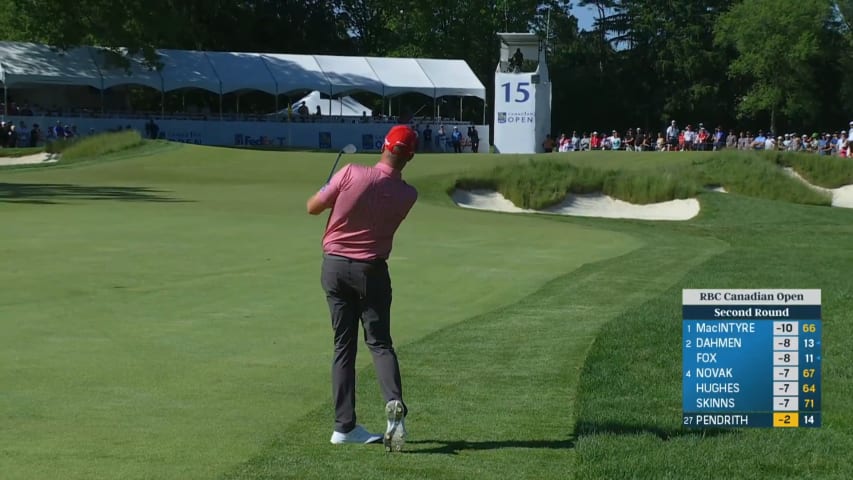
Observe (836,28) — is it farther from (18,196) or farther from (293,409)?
(293,409)

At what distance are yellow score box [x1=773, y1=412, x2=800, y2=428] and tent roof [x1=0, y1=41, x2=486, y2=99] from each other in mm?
54730

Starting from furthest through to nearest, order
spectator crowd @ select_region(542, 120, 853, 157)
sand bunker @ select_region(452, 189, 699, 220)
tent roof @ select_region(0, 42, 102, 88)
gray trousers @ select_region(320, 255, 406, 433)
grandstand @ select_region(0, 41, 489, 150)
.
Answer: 1. grandstand @ select_region(0, 41, 489, 150)
2. tent roof @ select_region(0, 42, 102, 88)
3. spectator crowd @ select_region(542, 120, 853, 157)
4. sand bunker @ select_region(452, 189, 699, 220)
5. gray trousers @ select_region(320, 255, 406, 433)

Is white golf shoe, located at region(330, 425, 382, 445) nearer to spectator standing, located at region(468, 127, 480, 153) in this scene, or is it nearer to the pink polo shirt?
the pink polo shirt

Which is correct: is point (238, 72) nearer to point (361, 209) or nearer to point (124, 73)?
point (124, 73)

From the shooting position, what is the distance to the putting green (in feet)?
23.6

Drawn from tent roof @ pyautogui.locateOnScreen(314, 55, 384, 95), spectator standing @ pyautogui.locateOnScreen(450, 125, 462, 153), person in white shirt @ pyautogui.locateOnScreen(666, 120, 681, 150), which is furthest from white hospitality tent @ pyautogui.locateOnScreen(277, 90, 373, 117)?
person in white shirt @ pyautogui.locateOnScreen(666, 120, 681, 150)

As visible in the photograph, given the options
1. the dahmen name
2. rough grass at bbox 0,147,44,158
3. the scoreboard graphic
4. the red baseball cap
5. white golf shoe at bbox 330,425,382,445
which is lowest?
rough grass at bbox 0,147,44,158

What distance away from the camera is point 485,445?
23.8 ft

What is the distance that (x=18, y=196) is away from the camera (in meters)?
28.6

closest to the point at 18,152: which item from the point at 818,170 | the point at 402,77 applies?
the point at 402,77

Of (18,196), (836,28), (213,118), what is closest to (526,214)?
(18,196)

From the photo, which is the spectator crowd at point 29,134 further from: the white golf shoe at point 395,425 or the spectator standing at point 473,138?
the white golf shoe at point 395,425

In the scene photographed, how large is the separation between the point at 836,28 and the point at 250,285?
268 ft

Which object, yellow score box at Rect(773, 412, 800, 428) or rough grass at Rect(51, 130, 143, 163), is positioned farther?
rough grass at Rect(51, 130, 143, 163)
